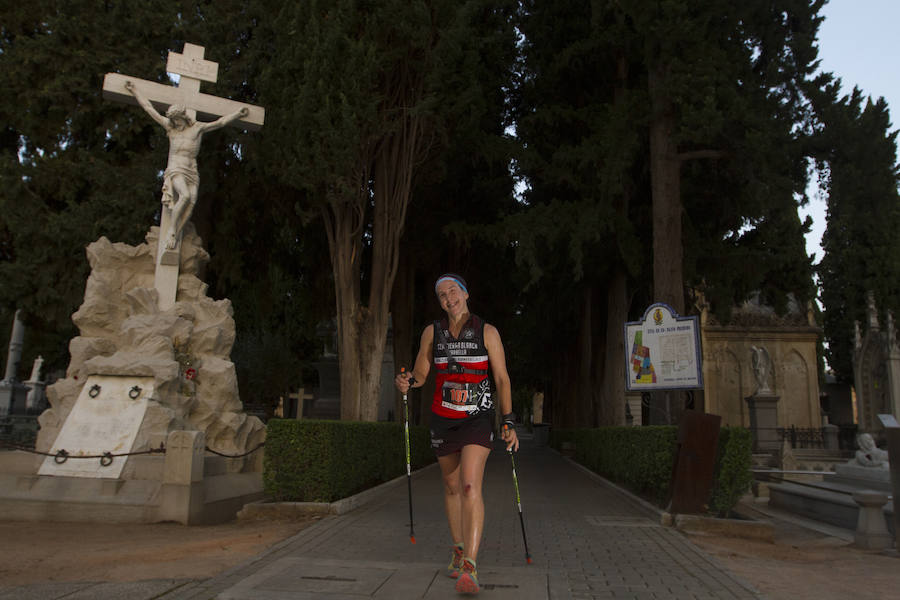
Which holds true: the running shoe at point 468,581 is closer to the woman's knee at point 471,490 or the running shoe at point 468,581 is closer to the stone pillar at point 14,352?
the woman's knee at point 471,490

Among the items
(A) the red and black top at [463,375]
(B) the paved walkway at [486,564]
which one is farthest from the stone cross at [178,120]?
(A) the red and black top at [463,375]

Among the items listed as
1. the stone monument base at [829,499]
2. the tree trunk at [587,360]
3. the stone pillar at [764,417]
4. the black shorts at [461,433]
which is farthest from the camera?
the tree trunk at [587,360]

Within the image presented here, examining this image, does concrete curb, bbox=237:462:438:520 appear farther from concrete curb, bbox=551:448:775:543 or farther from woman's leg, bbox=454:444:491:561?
concrete curb, bbox=551:448:775:543

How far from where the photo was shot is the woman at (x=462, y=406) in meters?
4.61

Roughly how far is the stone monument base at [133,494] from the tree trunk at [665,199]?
934cm

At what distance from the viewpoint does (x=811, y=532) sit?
29.8ft

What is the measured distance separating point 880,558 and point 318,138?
10.7 metres

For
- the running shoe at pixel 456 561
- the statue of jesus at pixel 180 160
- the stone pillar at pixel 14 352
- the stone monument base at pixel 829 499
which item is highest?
the statue of jesus at pixel 180 160

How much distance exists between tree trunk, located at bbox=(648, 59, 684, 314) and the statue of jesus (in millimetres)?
8603

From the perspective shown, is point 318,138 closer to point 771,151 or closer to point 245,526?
point 245,526

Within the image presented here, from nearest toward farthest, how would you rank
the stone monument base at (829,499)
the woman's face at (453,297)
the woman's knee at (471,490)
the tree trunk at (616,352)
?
the woman's knee at (471,490) < the woman's face at (453,297) < the stone monument base at (829,499) < the tree trunk at (616,352)

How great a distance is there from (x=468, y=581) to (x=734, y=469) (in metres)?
5.03

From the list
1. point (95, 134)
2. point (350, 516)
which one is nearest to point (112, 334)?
point (350, 516)

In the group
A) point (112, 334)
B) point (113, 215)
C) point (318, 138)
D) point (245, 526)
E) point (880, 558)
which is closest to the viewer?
point (880, 558)
